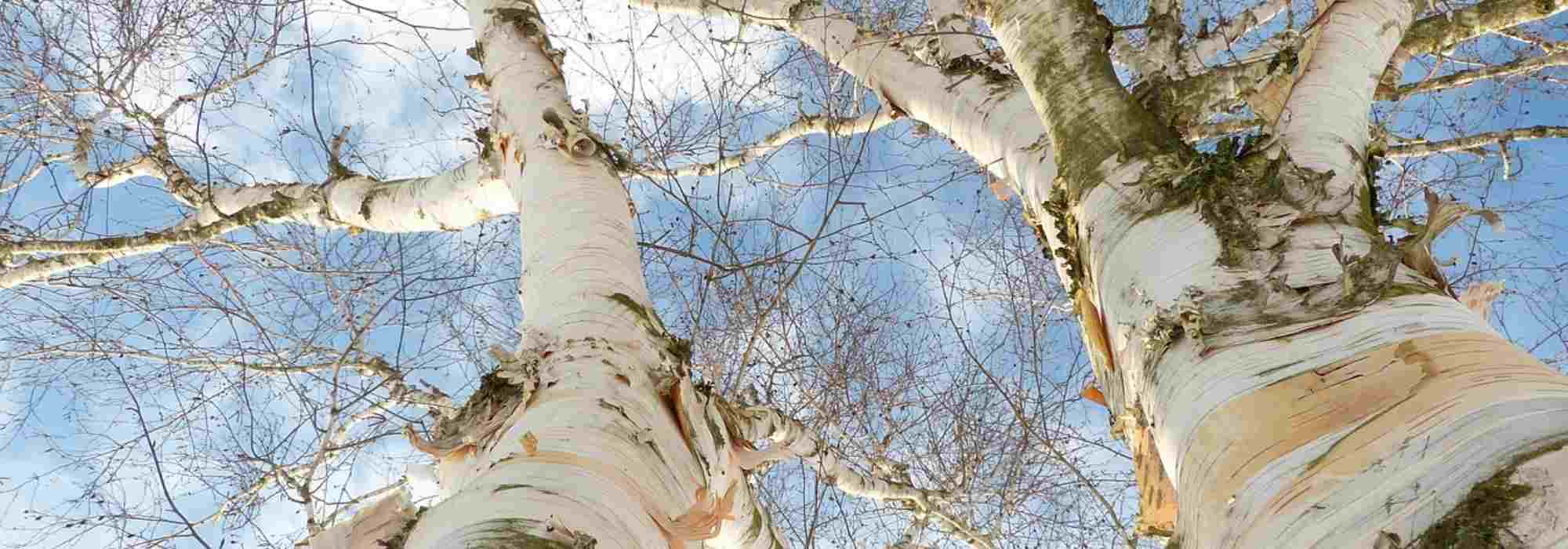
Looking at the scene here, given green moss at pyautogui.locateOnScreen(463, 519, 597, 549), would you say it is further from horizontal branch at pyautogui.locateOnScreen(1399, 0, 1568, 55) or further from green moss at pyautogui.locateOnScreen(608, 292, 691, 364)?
horizontal branch at pyautogui.locateOnScreen(1399, 0, 1568, 55)

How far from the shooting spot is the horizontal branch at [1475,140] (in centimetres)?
361

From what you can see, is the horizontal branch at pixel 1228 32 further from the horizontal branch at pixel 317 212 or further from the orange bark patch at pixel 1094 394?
the horizontal branch at pixel 317 212

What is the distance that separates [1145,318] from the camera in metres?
1.26

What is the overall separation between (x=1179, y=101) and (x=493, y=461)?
1570mm

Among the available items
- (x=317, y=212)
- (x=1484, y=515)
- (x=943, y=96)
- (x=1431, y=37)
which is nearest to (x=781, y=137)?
(x=943, y=96)

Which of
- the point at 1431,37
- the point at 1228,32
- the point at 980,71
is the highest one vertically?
the point at 1228,32

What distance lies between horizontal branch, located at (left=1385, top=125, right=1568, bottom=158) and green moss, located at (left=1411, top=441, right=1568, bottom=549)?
11.5 feet

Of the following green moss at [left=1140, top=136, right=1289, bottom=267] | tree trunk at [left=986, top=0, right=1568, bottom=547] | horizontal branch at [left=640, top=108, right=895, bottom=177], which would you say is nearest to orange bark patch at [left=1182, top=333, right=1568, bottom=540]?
tree trunk at [left=986, top=0, right=1568, bottom=547]

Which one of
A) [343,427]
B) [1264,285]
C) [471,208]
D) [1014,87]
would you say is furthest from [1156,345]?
[343,427]

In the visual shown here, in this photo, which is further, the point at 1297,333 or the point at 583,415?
the point at 583,415

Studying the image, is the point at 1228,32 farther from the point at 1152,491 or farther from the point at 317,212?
the point at 317,212

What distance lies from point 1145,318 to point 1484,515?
1.90 ft

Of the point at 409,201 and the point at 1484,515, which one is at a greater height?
the point at 409,201

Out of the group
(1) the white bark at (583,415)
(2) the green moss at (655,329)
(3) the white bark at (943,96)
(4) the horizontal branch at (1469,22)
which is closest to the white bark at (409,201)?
(1) the white bark at (583,415)
